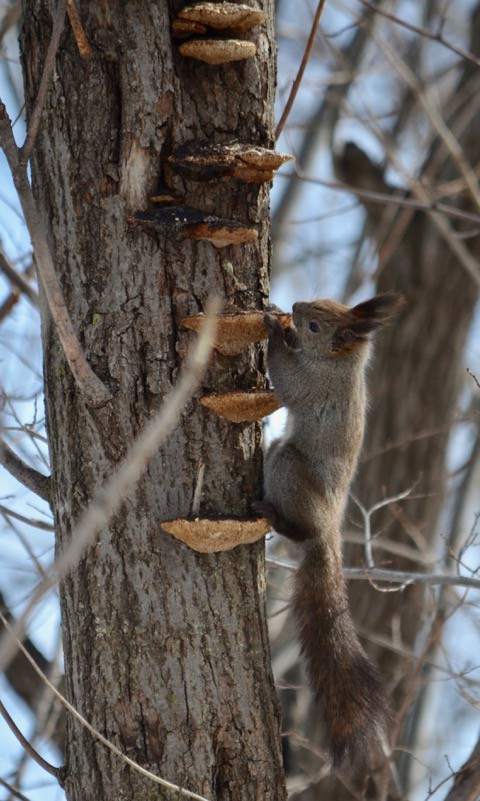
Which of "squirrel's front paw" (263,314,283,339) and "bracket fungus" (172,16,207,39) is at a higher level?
"bracket fungus" (172,16,207,39)

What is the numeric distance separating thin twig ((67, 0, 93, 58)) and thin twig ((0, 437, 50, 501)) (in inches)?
37.4

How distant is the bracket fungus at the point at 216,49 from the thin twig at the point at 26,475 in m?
1.04

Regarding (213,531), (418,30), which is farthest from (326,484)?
(418,30)

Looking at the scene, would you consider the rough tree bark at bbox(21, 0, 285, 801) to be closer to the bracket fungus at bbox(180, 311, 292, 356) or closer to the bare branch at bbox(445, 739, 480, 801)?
the bracket fungus at bbox(180, 311, 292, 356)

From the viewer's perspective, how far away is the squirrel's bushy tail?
7.99ft

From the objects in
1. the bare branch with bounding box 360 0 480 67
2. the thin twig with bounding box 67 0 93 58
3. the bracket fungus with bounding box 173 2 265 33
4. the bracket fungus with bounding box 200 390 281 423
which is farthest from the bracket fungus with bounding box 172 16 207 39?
the bare branch with bounding box 360 0 480 67

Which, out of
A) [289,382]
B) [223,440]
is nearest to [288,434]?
[289,382]

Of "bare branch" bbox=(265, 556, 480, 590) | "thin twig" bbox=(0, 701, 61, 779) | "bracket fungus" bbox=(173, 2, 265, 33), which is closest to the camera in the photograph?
"thin twig" bbox=(0, 701, 61, 779)

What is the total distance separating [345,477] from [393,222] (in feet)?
10.7

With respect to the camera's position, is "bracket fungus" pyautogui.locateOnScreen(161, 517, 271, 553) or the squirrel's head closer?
"bracket fungus" pyautogui.locateOnScreen(161, 517, 271, 553)

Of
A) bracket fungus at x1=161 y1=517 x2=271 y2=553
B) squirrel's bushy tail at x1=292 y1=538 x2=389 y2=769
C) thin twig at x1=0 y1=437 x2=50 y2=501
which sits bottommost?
squirrel's bushy tail at x1=292 y1=538 x2=389 y2=769

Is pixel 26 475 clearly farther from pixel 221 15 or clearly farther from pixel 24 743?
pixel 221 15

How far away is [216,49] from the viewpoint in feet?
7.13

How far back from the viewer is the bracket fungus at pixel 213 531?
2.09 metres
